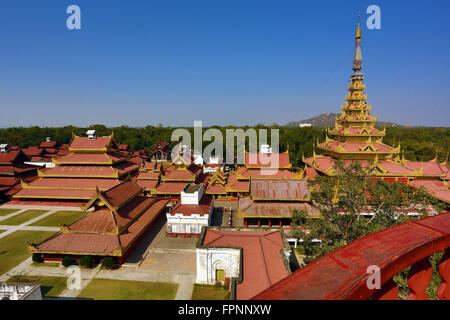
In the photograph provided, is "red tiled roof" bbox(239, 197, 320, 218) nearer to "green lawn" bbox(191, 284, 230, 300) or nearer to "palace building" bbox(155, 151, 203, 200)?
"green lawn" bbox(191, 284, 230, 300)

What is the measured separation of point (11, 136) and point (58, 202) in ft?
266

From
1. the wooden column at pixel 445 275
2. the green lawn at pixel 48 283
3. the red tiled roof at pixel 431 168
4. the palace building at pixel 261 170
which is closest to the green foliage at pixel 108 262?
the green lawn at pixel 48 283

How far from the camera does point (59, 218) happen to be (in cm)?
2638

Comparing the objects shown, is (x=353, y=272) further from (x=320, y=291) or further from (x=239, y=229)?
(x=239, y=229)

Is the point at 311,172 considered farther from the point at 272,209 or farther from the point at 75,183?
the point at 75,183

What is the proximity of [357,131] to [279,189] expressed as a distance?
12731 millimetres

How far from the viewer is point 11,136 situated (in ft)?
282

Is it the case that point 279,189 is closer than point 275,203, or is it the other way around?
point 275,203

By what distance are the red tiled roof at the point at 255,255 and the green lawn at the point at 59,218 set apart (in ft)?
57.9

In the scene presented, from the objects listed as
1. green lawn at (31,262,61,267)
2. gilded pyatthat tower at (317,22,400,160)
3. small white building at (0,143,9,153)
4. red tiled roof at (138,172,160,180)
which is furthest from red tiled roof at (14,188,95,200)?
gilded pyatthat tower at (317,22,400,160)

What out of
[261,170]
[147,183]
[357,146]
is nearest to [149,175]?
[147,183]

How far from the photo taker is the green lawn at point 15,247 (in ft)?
59.7

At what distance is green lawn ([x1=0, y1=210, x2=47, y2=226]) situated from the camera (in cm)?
2545
